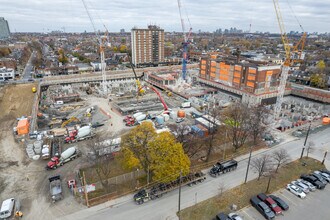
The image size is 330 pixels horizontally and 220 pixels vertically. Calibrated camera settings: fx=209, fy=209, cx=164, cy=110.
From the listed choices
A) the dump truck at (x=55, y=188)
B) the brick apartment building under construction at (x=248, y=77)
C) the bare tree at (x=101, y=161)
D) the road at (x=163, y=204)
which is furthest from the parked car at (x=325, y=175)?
the brick apartment building under construction at (x=248, y=77)

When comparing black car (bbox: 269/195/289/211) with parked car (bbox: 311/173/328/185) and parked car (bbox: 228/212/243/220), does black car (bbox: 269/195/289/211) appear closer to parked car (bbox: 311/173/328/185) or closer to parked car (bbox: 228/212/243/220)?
parked car (bbox: 228/212/243/220)

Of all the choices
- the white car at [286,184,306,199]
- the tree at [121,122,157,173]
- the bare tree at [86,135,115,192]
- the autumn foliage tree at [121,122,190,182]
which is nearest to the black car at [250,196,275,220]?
the white car at [286,184,306,199]

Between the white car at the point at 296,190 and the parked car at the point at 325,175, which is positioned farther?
the parked car at the point at 325,175

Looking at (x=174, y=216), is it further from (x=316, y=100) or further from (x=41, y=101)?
(x=316, y=100)

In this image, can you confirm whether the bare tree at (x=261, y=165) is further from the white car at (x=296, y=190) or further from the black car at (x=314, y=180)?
the black car at (x=314, y=180)

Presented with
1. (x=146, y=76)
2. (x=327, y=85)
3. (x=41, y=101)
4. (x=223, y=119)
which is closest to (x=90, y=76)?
(x=146, y=76)
